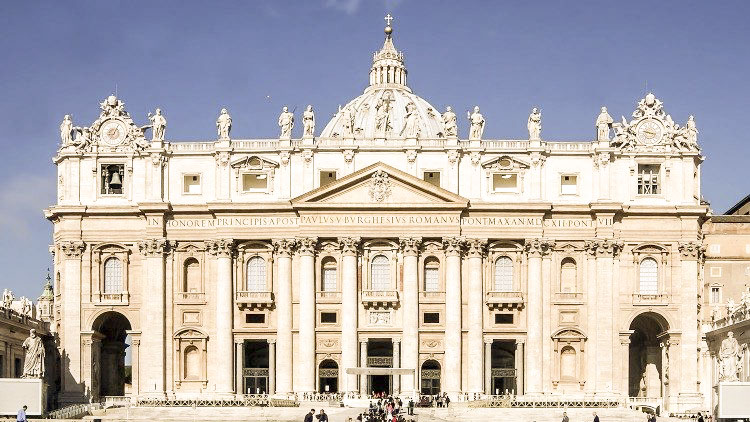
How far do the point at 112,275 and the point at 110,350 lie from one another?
764cm

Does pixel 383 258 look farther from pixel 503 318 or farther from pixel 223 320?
pixel 223 320

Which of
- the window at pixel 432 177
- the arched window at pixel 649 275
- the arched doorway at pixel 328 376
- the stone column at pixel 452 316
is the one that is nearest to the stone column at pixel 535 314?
the stone column at pixel 452 316

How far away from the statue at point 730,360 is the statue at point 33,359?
4199 centimetres

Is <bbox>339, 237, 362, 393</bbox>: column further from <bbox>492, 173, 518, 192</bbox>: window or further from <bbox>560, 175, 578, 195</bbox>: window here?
<bbox>560, 175, 578, 195</bbox>: window

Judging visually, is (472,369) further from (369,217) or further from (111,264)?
(111,264)

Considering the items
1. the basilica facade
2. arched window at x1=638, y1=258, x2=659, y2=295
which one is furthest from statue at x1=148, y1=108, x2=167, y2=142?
arched window at x1=638, y1=258, x2=659, y2=295

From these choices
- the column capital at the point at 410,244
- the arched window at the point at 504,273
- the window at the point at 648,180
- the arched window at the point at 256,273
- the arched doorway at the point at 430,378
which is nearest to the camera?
the column capital at the point at 410,244

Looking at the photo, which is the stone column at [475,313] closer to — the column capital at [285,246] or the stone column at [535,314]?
the stone column at [535,314]

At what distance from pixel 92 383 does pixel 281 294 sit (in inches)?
588

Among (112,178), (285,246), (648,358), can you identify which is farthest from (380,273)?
(648,358)

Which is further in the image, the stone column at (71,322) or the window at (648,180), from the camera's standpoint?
the window at (648,180)

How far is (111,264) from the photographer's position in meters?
98.9

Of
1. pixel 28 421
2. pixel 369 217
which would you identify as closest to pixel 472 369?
pixel 369 217

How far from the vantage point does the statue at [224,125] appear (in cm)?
9831
